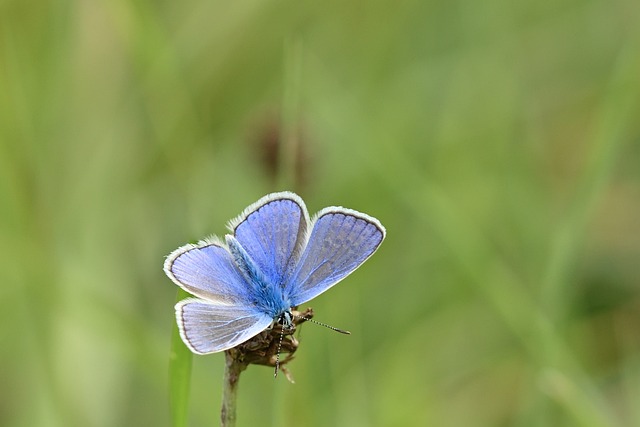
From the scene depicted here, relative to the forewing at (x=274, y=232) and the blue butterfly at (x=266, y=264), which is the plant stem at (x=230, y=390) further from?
the forewing at (x=274, y=232)

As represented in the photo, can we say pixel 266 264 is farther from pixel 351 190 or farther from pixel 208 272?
pixel 351 190

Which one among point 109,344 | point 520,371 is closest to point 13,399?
point 109,344

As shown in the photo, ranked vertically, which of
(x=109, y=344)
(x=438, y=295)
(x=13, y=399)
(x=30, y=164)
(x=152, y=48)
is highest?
(x=152, y=48)

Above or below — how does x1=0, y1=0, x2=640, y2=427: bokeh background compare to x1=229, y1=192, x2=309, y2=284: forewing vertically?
above

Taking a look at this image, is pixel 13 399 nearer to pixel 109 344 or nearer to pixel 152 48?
pixel 109 344

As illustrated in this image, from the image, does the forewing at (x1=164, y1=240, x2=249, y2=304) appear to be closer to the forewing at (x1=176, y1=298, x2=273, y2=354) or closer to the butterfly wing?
the forewing at (x1=176, y1=298, x2=273, y2=354)

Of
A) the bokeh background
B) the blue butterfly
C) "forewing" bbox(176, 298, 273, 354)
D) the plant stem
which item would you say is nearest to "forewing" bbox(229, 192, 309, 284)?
the blue butterfly

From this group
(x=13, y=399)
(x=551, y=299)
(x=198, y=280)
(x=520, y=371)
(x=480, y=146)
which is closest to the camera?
(x=198, y=280)
